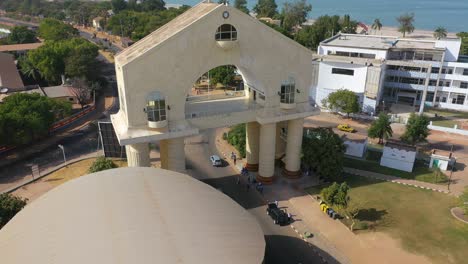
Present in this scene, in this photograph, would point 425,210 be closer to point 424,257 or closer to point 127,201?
point 424,257

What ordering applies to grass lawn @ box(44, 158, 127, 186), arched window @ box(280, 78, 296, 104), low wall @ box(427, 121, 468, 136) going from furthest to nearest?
low wall @ box(427, 121, 468, 136), grass lawn @ box(44, 158, 127, 186), arched window @ box(280, 78, 296, 104)

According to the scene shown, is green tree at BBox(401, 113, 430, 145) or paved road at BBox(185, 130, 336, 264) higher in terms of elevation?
green tree at BBox(401, 113, 430, 145)

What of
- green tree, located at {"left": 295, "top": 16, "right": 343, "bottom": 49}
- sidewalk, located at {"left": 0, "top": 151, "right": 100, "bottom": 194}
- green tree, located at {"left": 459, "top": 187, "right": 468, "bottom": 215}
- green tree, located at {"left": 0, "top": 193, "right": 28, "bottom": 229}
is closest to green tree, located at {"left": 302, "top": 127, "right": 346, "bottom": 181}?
green tree, located at {"left": 459, "top": 187, "right": 468, "bottom": 215}

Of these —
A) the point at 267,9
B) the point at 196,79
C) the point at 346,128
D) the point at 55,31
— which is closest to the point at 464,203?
the point at 346,128

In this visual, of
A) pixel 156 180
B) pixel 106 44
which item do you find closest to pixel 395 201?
pixel 156 180

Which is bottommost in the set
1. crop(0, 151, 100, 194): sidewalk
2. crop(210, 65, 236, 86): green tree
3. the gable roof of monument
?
crop(0, 151, 100, 194): sidewalk

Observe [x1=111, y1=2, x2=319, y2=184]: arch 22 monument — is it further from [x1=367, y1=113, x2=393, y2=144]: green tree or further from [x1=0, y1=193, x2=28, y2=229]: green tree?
[x1=367, y1=113, x2=393, y2=144]: green tree

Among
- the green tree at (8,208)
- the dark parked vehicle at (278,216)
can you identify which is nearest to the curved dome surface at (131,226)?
the green tree at (8,208)
